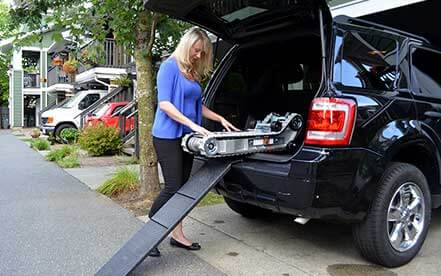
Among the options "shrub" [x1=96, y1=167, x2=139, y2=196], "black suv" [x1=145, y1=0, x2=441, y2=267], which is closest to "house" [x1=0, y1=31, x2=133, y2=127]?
"shrub" [x1=96, y1=167, x2=139, y2=196]

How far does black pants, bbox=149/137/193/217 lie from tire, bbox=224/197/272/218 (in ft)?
3.88

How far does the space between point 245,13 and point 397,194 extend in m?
2.09

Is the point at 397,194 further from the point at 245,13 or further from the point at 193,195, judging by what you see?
the point at 245,13

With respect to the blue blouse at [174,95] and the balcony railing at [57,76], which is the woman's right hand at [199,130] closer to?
the blue blouse at [174,95]

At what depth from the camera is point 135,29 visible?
611 centimetres

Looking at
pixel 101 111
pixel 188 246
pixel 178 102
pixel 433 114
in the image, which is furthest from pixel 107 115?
pixel 433 114

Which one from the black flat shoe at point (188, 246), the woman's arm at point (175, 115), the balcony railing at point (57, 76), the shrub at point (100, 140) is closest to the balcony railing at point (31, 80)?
the balcony railing at point (57, 76)

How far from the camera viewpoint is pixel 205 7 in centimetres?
434

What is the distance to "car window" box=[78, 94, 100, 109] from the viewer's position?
17859 mm

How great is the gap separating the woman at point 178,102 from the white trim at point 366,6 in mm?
3334

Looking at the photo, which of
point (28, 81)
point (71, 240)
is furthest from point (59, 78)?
point (71, 240)

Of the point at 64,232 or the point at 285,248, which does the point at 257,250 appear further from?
the point at 64,232

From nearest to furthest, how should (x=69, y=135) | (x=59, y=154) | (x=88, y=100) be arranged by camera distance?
1. (x=59, y=154)
2. (x=69, y=135)
3. (x=88, y=100)

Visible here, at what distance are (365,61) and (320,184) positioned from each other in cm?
112
